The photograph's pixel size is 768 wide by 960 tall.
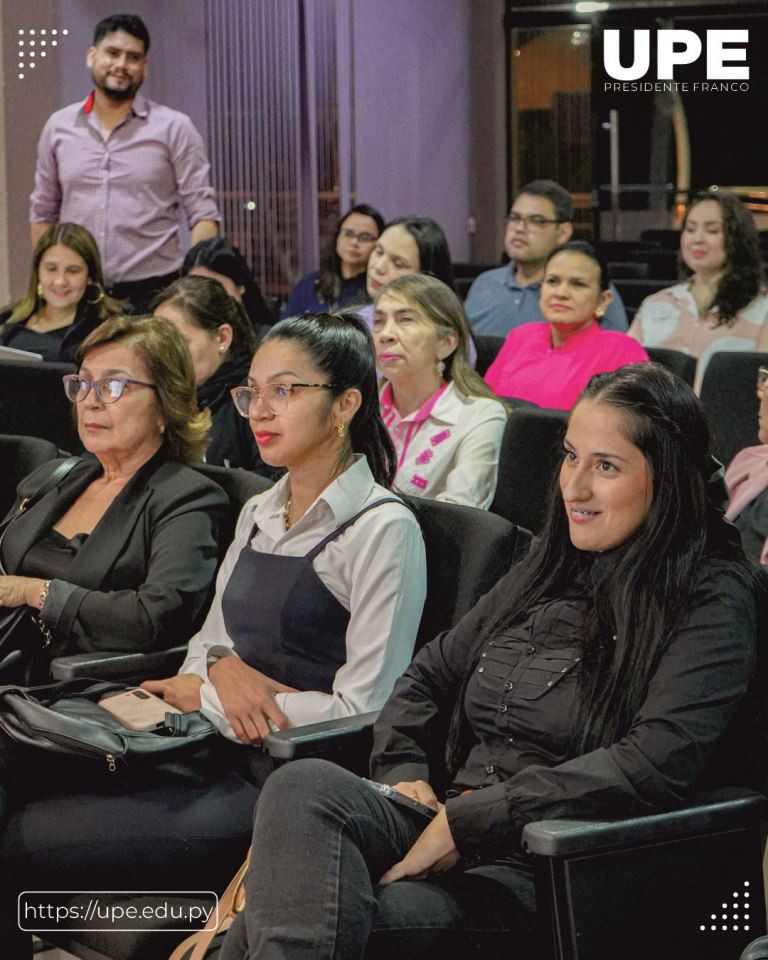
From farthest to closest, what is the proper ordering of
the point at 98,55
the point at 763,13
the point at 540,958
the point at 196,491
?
the point at 763,13, the point at 98,55, the point at 196,491, the point at 540,958

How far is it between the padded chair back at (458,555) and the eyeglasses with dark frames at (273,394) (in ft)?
0.85

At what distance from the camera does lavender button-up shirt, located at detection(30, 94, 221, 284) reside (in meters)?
5.27

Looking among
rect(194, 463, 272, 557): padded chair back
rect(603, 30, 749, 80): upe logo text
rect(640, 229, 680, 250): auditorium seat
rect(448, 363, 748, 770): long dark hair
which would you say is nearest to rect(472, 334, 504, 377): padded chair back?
rect(603, 30, 749, 80): upe logo text

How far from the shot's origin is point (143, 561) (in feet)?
8.62

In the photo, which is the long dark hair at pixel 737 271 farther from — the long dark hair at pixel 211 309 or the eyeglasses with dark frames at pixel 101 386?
the eyeglasses with dark frames at pixel 101 386

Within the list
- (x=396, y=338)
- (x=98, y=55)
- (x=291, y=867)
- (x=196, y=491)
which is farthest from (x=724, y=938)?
(x=98, y=55)

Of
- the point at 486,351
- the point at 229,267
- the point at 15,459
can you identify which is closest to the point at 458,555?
the point at 15,459

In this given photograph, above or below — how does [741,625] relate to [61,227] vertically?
below

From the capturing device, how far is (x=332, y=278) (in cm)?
542

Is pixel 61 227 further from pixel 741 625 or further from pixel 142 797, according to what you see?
pixel 741 625

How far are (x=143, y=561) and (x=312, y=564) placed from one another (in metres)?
0.46

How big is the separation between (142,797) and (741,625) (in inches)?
36.8

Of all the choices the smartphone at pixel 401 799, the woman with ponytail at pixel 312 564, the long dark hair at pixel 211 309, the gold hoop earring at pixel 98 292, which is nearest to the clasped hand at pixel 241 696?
the woman with ponytail at pixel 312 564

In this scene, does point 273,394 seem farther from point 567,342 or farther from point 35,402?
point 567,342
